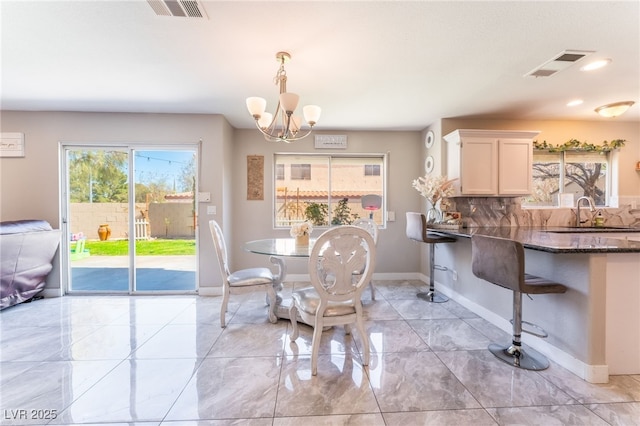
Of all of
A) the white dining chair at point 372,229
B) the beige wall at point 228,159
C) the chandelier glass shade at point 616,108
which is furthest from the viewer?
the beige wall at point 228,159

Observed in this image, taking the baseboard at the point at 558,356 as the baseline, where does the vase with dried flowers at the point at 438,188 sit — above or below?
above

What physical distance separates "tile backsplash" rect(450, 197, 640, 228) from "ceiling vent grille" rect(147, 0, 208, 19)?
11.4 ft

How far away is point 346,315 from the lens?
1.95 m

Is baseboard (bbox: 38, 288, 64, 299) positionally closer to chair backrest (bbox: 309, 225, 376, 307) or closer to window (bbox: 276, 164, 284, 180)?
window (bbox: 276, 164, 284, 180)

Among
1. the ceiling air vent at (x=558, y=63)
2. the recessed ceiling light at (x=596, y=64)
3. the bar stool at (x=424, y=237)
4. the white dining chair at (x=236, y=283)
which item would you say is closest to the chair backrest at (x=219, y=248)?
the white dining chair at (x=236, y=283)

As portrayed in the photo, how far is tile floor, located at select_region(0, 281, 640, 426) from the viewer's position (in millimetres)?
1487

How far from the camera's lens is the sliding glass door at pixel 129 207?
3.61m

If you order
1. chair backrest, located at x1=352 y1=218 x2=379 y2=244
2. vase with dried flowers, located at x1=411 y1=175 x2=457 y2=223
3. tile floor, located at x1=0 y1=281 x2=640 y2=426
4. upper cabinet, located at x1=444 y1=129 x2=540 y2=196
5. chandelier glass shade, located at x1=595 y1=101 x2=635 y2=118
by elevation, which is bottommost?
tile floor, located at x1=0 y1=281 x2=640 y2=426

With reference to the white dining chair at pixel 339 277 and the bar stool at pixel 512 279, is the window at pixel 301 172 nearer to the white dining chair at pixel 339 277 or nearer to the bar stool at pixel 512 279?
the white dining chair at pixel 339 277

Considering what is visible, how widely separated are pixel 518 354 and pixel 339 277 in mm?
1527

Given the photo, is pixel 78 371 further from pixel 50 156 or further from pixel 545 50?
pixel 545 50

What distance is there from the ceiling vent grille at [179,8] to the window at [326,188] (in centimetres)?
261

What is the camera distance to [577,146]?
3.66 m

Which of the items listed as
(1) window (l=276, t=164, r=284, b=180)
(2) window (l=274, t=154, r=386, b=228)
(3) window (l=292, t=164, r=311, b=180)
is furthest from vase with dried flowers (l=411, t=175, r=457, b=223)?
(1) window (l=276, t=164, r=284, b=180)
